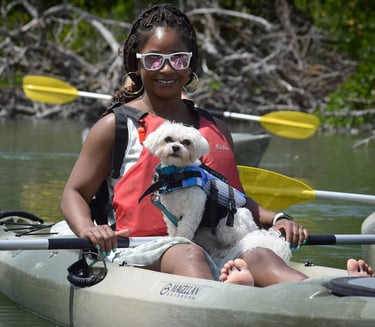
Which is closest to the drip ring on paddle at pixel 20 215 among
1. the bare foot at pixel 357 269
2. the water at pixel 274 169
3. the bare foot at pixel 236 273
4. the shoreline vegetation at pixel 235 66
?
the water at pixel 274 169

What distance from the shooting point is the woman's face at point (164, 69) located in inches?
164

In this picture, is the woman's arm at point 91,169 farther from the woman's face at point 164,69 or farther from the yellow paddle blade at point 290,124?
the yellow paddle blade at point 290,124

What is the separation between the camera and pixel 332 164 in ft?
35.6

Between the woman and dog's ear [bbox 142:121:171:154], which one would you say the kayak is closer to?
the woman

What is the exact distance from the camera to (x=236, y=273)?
365 centimetres

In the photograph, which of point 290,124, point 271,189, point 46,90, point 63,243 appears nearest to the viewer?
point 63,243

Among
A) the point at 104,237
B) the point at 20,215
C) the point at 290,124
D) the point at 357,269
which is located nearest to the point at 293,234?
the point at 357,269

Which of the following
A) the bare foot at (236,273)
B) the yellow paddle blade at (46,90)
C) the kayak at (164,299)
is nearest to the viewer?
the kayak at (164,299)

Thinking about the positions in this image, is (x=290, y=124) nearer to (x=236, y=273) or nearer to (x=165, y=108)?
Result: (x=165, y=108)

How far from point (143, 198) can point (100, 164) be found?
207mm

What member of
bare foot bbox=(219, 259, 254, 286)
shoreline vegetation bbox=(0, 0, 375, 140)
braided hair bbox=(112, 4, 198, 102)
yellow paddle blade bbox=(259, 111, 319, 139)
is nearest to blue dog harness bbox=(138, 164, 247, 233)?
bare foot bbox=(219, 259, 254, 286)

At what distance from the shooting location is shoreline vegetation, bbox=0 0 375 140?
603 inches

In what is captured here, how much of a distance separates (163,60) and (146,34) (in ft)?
0.43

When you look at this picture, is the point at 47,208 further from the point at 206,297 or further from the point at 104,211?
the point at 206,297
